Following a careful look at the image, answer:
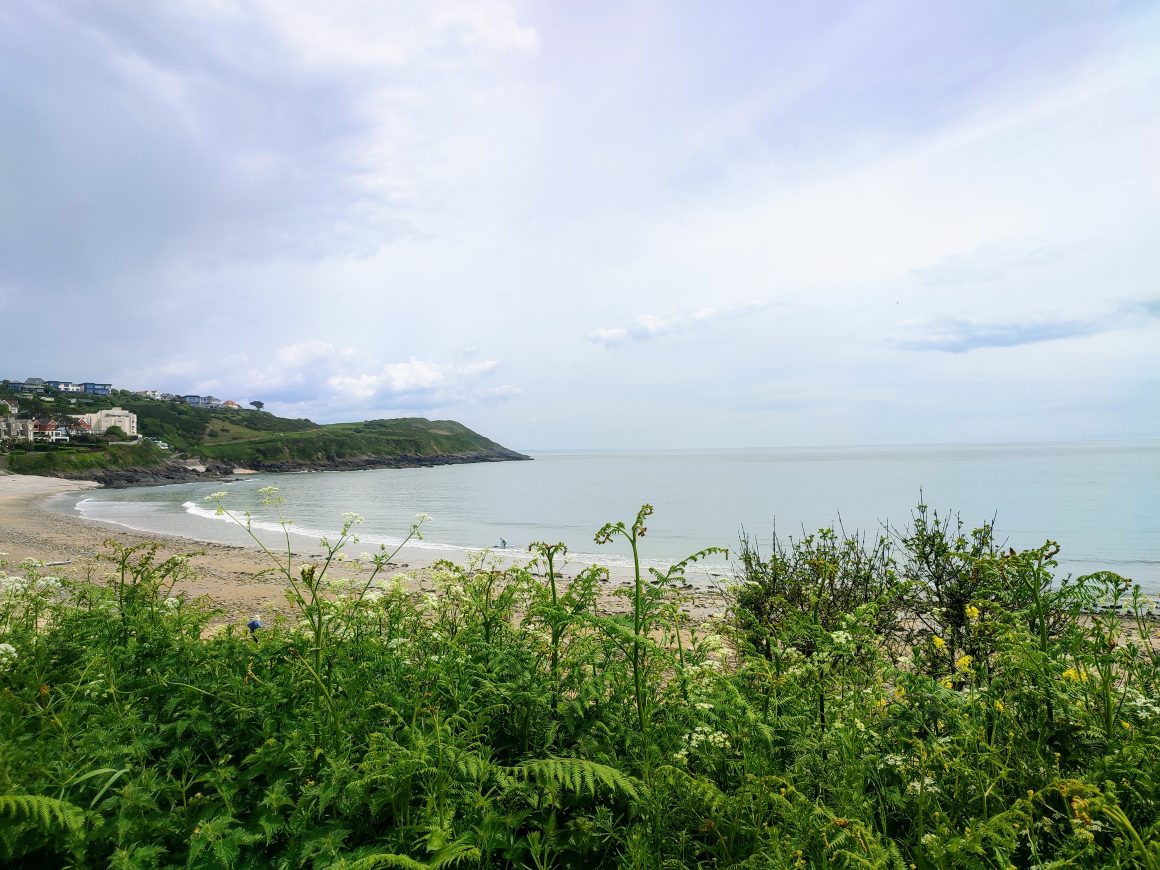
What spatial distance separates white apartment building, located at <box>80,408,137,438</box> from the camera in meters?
130

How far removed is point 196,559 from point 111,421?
14138 centimetres

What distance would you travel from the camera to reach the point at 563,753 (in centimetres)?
319

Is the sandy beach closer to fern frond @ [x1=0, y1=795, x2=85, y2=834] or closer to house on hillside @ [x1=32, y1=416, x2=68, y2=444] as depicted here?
fern frond @ [x1=0, y1=795, x2=85, y2=834]

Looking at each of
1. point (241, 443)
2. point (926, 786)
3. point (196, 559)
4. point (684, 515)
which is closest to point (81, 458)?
point (241, 443)

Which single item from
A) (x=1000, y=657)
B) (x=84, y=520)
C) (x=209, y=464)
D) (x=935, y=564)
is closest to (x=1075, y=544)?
(x=935, y=564)

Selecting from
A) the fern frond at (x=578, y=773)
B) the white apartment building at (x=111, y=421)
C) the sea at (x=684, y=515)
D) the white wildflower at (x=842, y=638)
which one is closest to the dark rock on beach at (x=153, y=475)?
the sea at (x=684, y=515)

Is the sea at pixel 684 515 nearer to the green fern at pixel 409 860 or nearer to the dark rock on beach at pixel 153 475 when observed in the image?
the green fern at pixel 409 860

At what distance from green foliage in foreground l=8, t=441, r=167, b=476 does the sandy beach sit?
48.4 meters

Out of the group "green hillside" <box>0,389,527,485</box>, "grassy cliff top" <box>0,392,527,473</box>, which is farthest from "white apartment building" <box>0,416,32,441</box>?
"grassy cliff top" <box>0,392,527,473</box>

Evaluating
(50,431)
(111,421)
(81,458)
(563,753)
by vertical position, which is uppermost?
(111,421)

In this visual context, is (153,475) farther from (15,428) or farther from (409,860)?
(409,860)

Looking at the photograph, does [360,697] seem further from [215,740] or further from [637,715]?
[637,715]

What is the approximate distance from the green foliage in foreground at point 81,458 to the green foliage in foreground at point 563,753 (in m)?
111

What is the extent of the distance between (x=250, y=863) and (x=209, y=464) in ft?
442
